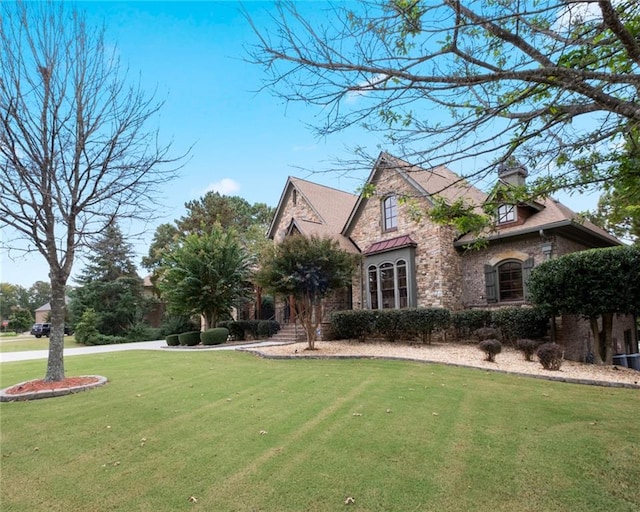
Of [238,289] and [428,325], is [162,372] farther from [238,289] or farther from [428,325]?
[238,289]

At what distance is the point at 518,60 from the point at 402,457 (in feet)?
14.2

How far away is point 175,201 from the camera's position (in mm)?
9031

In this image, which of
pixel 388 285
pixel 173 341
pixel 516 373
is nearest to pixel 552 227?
pixel 388 285

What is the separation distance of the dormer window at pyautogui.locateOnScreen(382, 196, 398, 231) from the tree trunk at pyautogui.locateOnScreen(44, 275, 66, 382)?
43.8 feet

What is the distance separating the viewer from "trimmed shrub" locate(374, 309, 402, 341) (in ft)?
47.3

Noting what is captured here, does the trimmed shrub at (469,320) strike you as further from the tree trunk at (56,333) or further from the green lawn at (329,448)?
the tree trunk at (56,333)

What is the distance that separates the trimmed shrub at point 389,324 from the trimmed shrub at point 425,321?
0.24m

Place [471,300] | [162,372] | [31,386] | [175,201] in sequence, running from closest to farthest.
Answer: [31,386]
[175,201]
[162,372]
[471,300]

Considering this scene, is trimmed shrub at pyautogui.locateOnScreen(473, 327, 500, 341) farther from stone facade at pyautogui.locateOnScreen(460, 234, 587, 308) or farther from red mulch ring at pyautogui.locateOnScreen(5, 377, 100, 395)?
red mulch ring at pyautogui.locateOnScreen(5, 377, 100, 395)

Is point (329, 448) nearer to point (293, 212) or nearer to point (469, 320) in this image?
point (469, 320)

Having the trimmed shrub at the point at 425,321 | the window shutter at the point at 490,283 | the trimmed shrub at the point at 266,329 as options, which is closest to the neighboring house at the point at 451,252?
the window shutter at the point at 490,283

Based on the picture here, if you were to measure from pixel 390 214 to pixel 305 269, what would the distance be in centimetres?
711

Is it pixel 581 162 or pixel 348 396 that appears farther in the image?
pixel 348 396

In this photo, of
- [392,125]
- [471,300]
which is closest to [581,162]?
[392,125]
